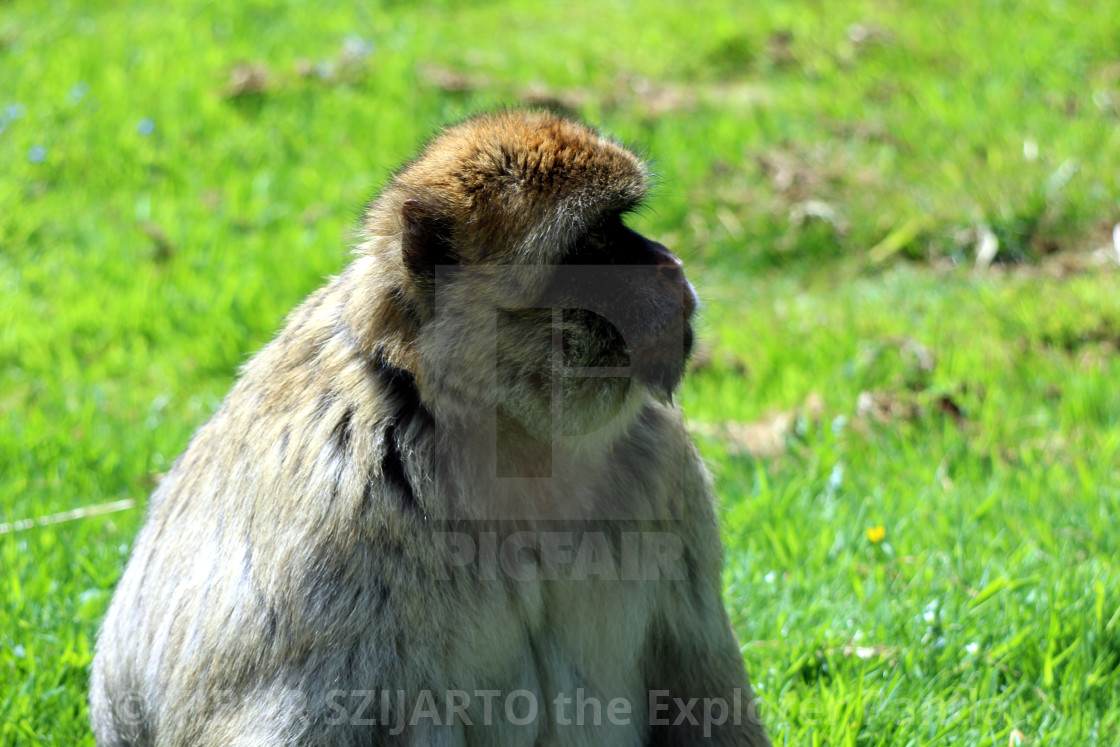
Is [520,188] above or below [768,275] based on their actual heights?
above

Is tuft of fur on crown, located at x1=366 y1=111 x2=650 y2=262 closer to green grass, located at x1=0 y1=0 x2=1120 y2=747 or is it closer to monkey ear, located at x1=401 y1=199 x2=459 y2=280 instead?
monkey ear, located at x1=401 y1=199 x2=459 y2=280

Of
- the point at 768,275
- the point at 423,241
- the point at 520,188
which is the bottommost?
the point at 768,275

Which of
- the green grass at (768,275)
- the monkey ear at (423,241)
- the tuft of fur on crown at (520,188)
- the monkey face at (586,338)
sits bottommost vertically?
the green grass at (768,275)

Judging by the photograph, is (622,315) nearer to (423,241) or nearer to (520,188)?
(520,188)

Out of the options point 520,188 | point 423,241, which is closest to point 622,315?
point 520,188

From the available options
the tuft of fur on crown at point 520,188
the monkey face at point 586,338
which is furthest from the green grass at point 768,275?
the monkey face at point 586,338

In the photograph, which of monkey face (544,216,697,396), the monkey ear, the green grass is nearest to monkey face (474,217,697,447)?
monkey face (544,216,697,396)

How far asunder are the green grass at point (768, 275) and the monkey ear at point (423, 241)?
0.70 m

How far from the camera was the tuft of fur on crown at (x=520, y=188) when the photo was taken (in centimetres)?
252

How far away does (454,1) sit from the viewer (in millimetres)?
9586

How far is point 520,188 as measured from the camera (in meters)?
2.53

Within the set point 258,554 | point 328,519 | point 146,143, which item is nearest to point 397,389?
point 328,519

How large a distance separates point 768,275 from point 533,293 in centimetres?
437

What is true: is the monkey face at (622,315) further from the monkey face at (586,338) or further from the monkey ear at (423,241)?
the monkey ear at (423,241)
